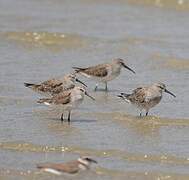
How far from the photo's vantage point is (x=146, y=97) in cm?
1416

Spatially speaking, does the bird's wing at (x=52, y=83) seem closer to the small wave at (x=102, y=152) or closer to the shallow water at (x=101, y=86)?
the shallow water at (x=101, y=86)

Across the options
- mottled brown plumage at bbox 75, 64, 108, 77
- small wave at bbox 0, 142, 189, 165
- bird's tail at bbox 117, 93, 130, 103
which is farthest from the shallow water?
mottled brown plumage at bbox 75, 64, 108, 77

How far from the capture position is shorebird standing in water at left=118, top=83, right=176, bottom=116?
556 inches

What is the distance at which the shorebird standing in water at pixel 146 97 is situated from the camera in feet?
46.3

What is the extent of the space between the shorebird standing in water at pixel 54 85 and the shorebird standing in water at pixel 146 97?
111 cm

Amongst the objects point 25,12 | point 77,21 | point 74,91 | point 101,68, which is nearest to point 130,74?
point 101,68

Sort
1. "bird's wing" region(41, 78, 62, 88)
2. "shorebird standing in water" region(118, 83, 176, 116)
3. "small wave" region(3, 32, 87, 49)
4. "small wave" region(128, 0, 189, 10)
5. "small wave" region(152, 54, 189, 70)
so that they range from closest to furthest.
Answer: "shorebird standing in water" region(118, 83, 176, 116)
"bird's wing" region(41, 78, 62, 88)
"small wave" region(152, 54, 189, 70)
"small wave" region(3, 32, 87, 49)
"small wave" region(128, 0, 189, 10)

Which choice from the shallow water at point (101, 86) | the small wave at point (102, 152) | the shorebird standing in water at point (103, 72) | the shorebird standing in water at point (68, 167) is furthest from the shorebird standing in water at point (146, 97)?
the shorebird standing in water at point (68, 167)

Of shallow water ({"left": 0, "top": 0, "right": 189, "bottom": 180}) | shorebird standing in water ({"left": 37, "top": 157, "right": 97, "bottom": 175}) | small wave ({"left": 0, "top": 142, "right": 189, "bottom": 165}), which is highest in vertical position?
shorebird standing in water ({"left": 37, "top": 157, "right": 97, "bottom": 175})

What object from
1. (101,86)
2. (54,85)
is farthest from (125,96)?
(101,86)

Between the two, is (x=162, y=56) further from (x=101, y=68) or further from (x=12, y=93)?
(x=12, y=93)

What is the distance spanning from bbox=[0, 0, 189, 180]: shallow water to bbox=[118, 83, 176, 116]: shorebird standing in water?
8.0 inches

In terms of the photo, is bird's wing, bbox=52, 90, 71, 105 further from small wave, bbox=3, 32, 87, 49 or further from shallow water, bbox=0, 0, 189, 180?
small wave, bbox=3, 32, 87, 49

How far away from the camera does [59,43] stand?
65.4 feet
